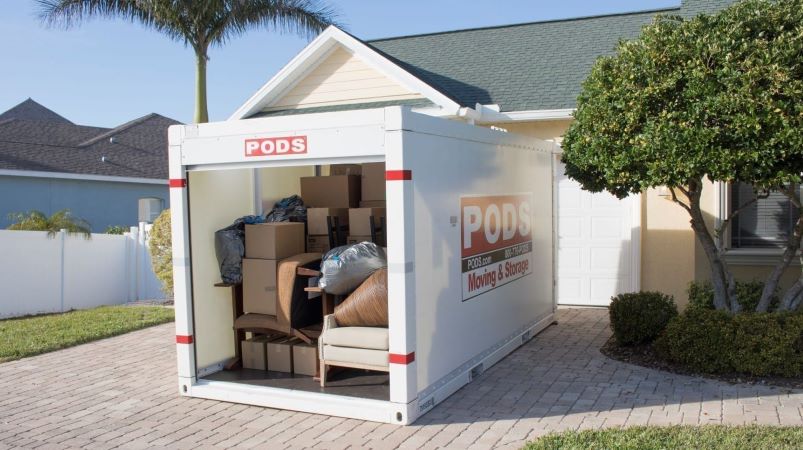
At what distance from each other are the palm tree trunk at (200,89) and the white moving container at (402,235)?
7.86 m

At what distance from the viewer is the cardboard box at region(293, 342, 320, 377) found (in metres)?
6.91

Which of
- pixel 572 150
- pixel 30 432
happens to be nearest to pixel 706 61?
pixel 572 150

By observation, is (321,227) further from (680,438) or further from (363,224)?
(680,438)

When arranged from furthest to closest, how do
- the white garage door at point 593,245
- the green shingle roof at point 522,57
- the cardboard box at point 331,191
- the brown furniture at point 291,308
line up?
1. the green shingle roof at point 522,57
2. the white garage door at point 593,245
3. the cardboard box at point 331,191
4. the brown furniture at point 291,308

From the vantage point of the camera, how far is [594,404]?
6.23 meters

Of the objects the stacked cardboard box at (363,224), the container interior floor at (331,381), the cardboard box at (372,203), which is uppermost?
the cardboard box at (372,203)

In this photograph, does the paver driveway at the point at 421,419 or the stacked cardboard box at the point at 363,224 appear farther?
the stacked cardboard box at the point at 363,224

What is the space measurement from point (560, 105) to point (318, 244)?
5.29 meters

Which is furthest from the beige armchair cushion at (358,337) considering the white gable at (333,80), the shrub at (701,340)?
the white gable at (333,80)

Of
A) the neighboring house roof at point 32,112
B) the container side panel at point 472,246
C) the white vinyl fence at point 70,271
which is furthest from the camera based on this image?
the neighboring house roof at point 32,112

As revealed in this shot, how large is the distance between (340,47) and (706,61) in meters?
7.35

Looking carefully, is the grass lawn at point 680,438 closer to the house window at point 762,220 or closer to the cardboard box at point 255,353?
the cardboard box at point 255,353

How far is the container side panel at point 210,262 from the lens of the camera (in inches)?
273

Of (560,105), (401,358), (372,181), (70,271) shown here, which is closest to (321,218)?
(372,181)
